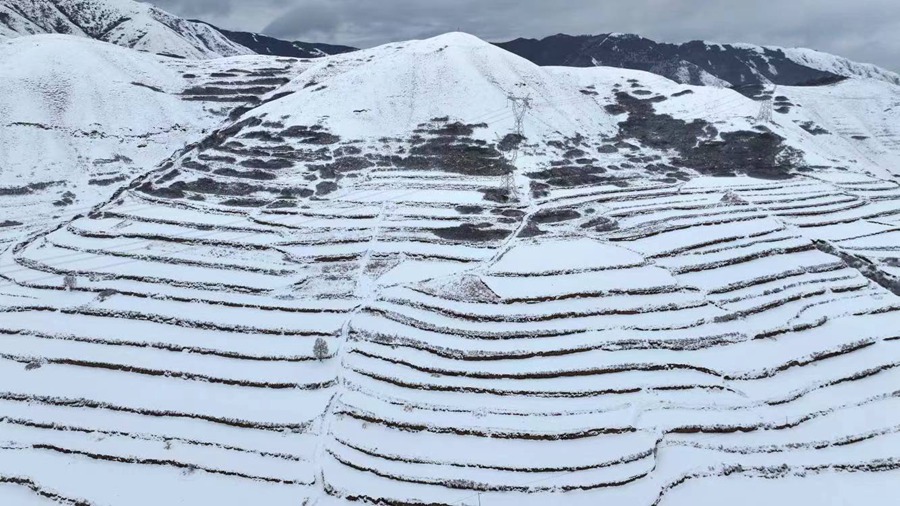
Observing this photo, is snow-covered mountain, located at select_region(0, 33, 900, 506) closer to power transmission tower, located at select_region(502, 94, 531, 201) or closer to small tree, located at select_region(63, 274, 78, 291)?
small tree, located at select_region(63, 274, 78, 291)

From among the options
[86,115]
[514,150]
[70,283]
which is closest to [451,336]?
[70,283]

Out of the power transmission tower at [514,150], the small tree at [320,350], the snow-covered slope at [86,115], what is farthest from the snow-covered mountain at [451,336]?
the snow-covered slope at [86,115]

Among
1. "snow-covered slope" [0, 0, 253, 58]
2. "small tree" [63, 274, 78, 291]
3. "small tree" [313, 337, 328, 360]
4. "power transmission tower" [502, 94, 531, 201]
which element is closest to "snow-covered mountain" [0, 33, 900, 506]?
"small tree" [313, 337, 328, 360]

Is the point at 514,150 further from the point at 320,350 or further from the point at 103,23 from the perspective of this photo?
the point at 103,23

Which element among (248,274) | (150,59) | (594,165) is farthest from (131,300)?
(150,59)

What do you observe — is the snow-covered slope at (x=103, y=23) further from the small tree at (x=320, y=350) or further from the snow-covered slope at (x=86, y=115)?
the small tree at (x=320, y=350)

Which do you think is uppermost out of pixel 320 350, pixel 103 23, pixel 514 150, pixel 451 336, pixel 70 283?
pixel 103 23

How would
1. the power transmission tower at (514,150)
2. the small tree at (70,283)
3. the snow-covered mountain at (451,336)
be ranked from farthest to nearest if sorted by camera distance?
1. the power transmission tower at (514,150)
2. the small tree at (70,283)
3. the snow-covered mountain at (451,336)

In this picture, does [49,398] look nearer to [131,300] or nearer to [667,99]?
[131,300]
